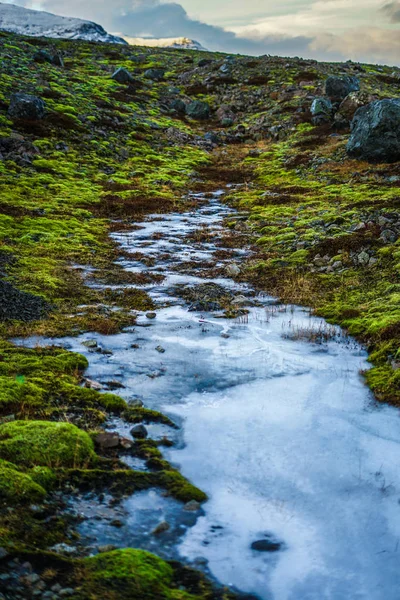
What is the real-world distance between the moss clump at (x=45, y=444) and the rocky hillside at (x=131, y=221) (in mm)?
24

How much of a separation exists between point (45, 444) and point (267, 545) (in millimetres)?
3143

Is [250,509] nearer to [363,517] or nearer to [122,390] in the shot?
[363,517]

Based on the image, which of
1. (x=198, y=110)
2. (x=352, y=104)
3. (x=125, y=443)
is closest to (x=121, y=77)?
(x=198, y=110)

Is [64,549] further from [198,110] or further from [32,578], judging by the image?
[198,110]

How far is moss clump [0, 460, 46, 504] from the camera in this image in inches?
221

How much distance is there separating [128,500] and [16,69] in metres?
50.5

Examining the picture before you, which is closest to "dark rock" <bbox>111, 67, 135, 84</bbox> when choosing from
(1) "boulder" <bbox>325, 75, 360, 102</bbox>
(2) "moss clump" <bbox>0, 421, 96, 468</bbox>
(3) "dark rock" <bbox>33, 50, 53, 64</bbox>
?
(3) "dark rock" <bbox>33, 50, 53, 64</bbox>

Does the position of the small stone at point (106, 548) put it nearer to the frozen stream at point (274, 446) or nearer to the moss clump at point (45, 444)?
the frozen stream at point (274, 446)

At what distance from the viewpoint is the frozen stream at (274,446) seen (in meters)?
5.37

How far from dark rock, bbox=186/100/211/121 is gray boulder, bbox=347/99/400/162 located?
24258 mm

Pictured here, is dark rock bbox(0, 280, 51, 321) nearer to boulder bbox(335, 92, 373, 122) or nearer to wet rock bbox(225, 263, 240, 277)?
wet rock bbox(225, 263, 240, 277)

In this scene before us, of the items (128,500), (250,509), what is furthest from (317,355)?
(128,500)

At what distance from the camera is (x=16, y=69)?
47281 mm

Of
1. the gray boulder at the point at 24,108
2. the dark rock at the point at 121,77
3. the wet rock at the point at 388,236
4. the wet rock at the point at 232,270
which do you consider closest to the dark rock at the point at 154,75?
the dark rock at the point at 121,77
